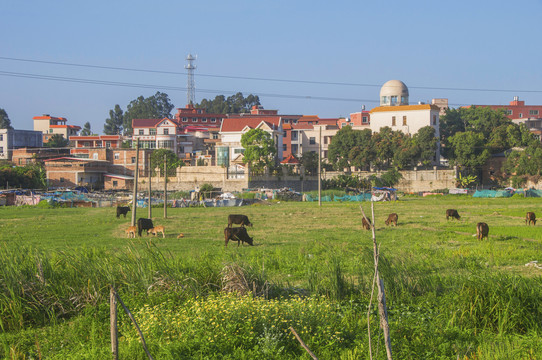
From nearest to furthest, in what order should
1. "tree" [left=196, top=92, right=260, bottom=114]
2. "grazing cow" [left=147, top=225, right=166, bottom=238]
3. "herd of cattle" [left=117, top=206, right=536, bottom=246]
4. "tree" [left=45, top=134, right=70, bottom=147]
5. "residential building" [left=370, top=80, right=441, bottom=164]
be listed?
"herd of cattle" [left=117, top=206, right=536, bottom=246] → "grazing cow" [left=147, top=225, right=166, bottom=238] → "residential building" [left=370, top=80, right=441, bottom=164] → "tree" [left=45, top=134, right=70, bottom=147] → "tree" [left=196, top=92, right=260, bottom=114]

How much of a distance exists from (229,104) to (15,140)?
2469 inches

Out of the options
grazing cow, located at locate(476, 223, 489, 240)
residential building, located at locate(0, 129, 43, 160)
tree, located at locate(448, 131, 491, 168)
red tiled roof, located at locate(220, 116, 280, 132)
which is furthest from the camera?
residential building, located at locate(0, 129, 43, 160)

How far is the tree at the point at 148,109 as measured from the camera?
126 metres

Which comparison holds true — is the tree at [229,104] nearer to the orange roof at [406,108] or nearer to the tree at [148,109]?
the tree at [148,109]

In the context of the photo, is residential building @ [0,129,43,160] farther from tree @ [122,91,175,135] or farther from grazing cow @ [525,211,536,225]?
grazing cow @ [525,211,536,225]

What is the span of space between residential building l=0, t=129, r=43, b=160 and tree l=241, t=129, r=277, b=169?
35588 mm

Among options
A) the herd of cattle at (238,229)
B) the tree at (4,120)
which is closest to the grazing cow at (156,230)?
the herd of cattle at (238,229)

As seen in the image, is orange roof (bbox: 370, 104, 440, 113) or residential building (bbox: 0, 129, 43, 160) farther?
residential building (bbox: 0, 129, 43, 160)

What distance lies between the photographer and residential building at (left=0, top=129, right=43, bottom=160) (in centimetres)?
7888

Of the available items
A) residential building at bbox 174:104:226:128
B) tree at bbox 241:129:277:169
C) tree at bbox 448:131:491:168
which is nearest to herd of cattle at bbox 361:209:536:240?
tree at bbox 241:129:277:169

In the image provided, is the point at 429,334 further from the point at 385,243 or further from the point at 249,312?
the point at 385,243

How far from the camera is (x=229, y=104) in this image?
136125 mm

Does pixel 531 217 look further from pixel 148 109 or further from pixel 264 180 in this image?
pixel 148 109

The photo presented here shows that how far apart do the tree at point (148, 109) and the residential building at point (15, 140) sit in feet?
126
